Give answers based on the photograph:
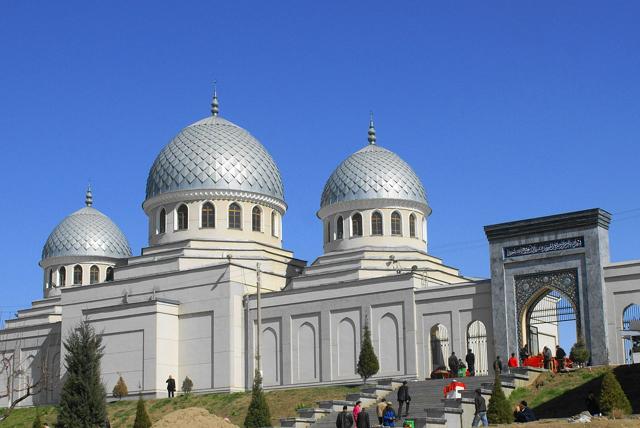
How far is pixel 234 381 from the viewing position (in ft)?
136

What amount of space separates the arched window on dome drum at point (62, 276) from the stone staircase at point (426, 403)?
23.9 m

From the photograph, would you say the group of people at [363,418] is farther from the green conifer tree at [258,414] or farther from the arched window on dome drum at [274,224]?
the arched window on dome drum at [274,224]

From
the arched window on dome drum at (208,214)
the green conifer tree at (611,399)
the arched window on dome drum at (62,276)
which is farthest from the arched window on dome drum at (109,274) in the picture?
the green conifer tree at (611,399)

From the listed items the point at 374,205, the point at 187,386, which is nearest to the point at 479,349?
the point at 374,205

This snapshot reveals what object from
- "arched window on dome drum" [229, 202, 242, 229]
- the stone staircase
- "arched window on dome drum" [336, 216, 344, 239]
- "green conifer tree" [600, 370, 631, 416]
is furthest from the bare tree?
"green conifer tree" [600, 370, 631, 416]

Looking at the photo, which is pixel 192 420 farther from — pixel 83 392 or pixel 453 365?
pixel 453 365

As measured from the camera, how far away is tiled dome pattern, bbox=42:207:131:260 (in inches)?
2067

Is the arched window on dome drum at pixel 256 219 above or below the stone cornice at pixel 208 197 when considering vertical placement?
below

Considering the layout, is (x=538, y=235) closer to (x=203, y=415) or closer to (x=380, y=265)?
(x=380, y=265)

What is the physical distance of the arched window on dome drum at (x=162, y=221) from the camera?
46250 mm

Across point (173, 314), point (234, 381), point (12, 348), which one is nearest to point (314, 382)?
point (234, 381)

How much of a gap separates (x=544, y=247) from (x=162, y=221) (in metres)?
17.2

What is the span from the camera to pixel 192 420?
25547 mm

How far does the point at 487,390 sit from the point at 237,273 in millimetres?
15699
